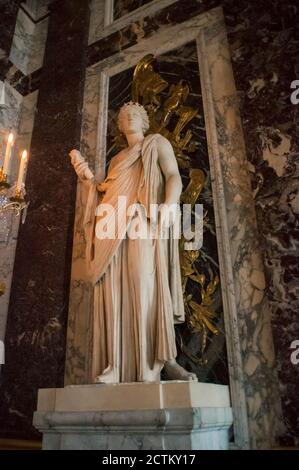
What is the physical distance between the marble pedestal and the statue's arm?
3.89 feet

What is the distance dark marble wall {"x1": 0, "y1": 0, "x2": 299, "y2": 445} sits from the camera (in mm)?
2672

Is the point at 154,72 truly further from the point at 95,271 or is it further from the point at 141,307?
the point at 141,307

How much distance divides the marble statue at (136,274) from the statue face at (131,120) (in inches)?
6.8

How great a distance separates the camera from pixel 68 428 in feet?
6.85

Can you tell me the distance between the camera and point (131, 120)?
305 centimetres

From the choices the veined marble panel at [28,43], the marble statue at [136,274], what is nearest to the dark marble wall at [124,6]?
the veined marble panel at [28,43]

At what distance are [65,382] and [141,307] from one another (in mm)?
1257

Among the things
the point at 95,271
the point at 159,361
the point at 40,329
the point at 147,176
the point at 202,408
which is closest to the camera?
the point at 202,408

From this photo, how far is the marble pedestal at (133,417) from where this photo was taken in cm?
189

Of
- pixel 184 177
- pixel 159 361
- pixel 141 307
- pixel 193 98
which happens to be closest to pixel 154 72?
pixel 193 98

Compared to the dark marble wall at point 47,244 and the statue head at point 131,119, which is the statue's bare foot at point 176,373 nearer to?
→ the dark marble wall at point 47,244

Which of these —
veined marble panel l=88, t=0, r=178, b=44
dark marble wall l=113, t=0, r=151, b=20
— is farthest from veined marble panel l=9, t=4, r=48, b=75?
dark marble wall l=113, t=0, r=151, b=20

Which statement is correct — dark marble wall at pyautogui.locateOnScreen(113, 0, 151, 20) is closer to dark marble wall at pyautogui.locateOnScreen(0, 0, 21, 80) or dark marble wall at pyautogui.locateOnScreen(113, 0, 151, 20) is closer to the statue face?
dark marble wall at pyautogui.locateOnScreen(0, 0, 21, 80)
